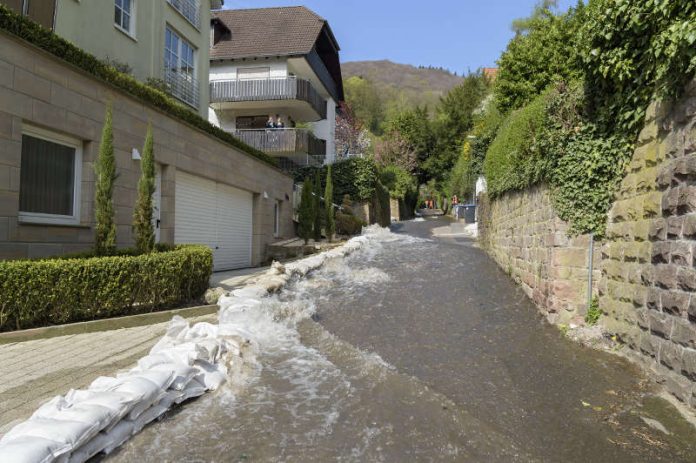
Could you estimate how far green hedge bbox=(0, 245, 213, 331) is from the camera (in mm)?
5191

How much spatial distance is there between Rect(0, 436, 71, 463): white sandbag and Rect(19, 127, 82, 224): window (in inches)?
204

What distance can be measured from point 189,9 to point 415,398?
1608 cm

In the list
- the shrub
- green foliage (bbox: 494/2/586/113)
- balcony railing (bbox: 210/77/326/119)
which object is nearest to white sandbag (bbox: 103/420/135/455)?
green foliage (bbox: 494/2/586/113)

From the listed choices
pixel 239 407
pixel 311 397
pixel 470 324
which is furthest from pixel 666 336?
pixel 239 407

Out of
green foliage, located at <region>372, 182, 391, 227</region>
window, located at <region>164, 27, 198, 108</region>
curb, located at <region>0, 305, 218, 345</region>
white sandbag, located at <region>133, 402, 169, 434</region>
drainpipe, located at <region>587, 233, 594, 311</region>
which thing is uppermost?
window, located at <region>164, 27, 198, 108</region>

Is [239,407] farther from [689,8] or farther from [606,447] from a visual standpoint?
[689,8]

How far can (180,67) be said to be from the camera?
1552cm

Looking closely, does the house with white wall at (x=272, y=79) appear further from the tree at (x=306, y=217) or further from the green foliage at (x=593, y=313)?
the green foliage at (x=593, y=313)

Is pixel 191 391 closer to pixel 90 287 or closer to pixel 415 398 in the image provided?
pixel 415 398

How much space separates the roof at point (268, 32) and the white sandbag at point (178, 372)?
73.5ft

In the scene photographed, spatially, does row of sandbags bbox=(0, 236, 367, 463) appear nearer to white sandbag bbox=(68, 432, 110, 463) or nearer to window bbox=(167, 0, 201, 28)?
white sandbag bbox=(68, 432, 110, 463)

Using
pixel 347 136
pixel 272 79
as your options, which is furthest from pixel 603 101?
pixel 347 136

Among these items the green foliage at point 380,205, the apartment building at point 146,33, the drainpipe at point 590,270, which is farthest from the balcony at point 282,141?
the drainpipe at point 590,270

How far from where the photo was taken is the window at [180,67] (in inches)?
578
